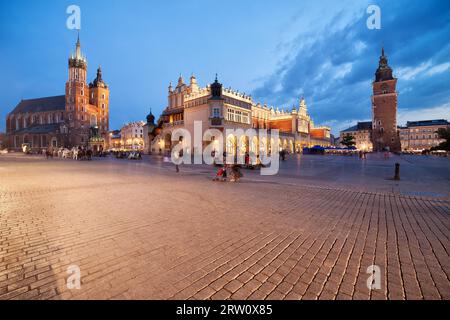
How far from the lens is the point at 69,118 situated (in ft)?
257

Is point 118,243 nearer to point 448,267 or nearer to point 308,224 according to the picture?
point 308,224

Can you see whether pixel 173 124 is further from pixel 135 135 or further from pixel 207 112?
pixel 135 135

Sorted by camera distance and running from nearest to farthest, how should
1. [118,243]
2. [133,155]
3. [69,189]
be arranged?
[118,243] < [69,189] < [133,155]

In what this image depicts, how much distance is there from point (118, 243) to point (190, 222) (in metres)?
1.68

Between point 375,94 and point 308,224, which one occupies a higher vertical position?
point 375,94

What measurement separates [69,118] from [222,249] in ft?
321

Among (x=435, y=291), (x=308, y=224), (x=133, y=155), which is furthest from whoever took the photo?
(x=133, y=155)

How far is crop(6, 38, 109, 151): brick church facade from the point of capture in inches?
3004

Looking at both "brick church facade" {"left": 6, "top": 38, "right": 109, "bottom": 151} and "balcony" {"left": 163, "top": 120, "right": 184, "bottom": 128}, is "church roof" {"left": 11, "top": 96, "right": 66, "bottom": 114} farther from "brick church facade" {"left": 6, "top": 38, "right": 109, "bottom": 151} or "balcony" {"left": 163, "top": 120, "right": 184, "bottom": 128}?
"balcony" {"left": 163, "top": 120, "right": 184, "bottom": 128}

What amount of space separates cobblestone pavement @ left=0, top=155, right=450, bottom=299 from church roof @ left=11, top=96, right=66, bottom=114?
104 m

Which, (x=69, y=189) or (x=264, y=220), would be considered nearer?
(x=264, y=220)

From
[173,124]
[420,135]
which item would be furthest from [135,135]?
[420,135]

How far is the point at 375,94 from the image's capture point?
77.7 meters

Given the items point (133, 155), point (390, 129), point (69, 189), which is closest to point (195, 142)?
point (133, 155)
